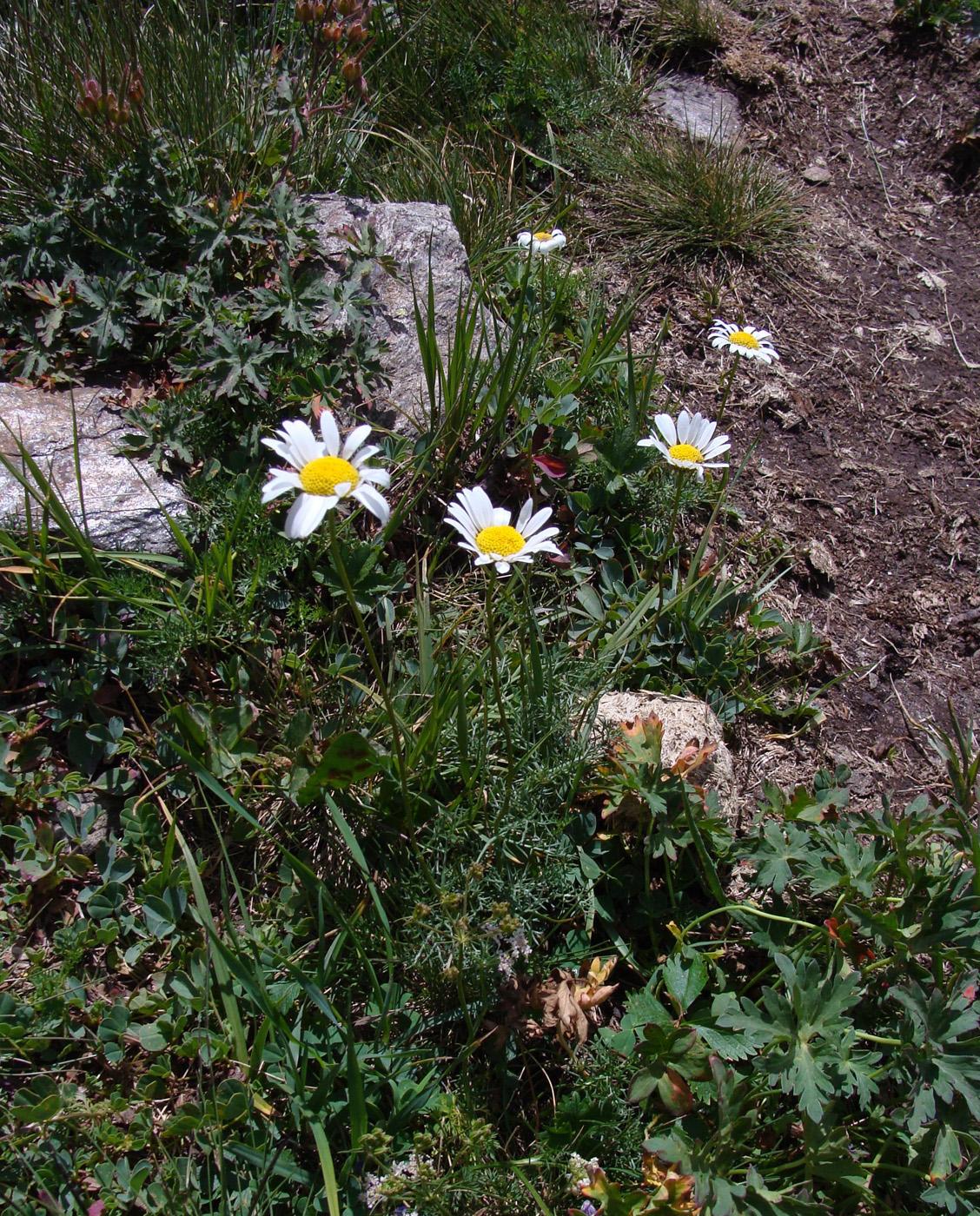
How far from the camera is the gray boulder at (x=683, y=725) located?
7.01 feet

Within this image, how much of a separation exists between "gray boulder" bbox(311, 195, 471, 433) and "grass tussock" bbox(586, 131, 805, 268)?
787 millimetres

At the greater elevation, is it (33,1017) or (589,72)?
(589,72)

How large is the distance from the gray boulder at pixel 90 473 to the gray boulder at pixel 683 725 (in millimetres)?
1153

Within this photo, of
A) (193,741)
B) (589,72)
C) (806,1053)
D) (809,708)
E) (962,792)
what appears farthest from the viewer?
(589,72)

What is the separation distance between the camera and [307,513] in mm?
1380

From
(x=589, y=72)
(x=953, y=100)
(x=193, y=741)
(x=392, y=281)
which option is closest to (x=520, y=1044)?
(x=193, y=741)

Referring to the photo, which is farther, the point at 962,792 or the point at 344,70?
the point at 344,70

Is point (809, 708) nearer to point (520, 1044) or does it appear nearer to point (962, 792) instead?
point (962, 792)

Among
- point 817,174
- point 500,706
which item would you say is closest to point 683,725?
point 500,706

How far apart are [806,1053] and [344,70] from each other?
9.53ft

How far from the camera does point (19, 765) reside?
1981 millimetres

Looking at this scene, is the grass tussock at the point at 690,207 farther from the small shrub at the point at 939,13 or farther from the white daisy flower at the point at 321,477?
the white daisy flower at the point at 321,477

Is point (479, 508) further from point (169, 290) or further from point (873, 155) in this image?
point (873, 155)

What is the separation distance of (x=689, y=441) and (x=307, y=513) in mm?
1173
